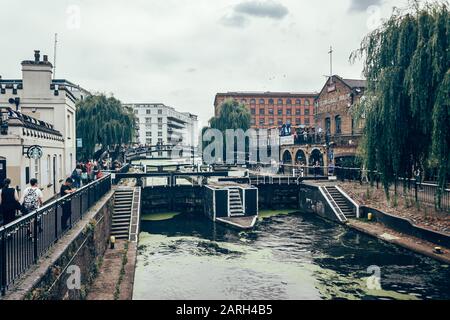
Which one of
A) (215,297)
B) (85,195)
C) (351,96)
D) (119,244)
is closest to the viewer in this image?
(215,297)

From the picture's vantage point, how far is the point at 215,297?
1156 cm

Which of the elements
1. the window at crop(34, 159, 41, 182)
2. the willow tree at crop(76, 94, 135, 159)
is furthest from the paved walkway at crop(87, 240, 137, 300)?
the willow tree at crop(76, 94, 135, 159)

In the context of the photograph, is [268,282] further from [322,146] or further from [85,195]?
[322,146]

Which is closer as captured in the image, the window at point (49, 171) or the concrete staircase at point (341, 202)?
the window at point (49, 171)

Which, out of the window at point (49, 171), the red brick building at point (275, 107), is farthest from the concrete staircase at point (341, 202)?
the red brick building at point (275, 107)

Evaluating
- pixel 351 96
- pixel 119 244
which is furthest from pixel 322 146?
pixel 119 244

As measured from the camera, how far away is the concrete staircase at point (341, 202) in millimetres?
23222

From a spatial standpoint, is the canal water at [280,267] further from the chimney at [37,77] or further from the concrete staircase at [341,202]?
the chimney at [37,77]

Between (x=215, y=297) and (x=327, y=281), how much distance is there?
3.93 m

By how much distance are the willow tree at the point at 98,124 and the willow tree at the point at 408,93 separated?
2315 cm

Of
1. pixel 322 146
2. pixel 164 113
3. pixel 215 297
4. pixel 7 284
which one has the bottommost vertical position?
pixel 215 297

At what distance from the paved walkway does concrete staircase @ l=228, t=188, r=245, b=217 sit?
9067 millimetres

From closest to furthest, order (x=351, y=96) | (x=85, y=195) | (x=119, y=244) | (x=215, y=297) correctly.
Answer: (x=215, y=297) → (x=85, y=195) → (x=119, y=244) → (x=351, y=96)
